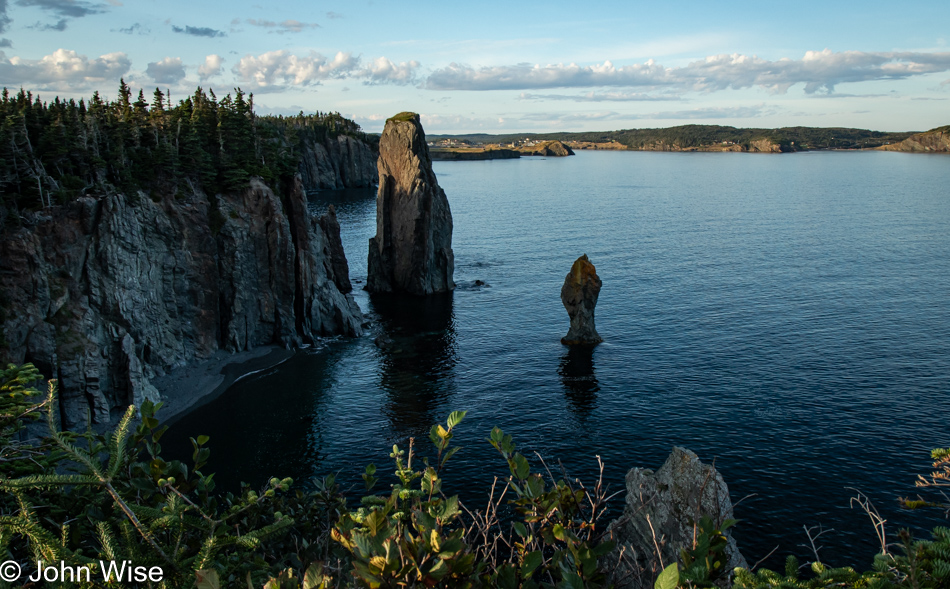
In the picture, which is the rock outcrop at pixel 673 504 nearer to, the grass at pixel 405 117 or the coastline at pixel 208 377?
the coastline at pixel 208 377

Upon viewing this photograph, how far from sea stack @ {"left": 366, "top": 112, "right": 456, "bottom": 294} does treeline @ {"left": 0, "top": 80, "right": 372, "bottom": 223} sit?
22.8 meters

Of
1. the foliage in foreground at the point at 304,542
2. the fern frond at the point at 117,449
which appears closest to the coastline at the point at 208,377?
the foliage in foreground at the point at 304,542

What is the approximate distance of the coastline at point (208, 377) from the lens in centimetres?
5956

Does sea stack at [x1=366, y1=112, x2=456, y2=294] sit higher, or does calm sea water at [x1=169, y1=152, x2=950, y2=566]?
sea stack at [x1=366, y1=112, x2=456, y2=294]

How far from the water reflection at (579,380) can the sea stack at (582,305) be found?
1.42m

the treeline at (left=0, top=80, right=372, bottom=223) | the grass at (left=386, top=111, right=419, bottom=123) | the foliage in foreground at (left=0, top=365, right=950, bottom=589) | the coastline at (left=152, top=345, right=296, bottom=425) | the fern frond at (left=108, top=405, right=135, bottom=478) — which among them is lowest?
the coastline at (left=152, top=345, right=296, bottom=425)

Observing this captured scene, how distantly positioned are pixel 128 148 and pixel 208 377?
1040 inches

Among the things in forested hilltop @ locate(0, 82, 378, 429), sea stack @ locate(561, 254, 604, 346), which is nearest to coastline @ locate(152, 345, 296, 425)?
forested hilltop @ locate(0, 82, 378, 429)

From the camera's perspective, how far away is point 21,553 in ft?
28.9

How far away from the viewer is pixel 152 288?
211 feet

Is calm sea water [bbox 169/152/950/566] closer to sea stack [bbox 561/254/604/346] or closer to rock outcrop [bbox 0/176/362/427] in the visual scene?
sea stack [bbox 561/254/604/346]

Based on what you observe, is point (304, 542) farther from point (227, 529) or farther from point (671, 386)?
point (671, 386)

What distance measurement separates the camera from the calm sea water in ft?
152

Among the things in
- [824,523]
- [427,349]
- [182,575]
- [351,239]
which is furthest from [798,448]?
[351,239]
